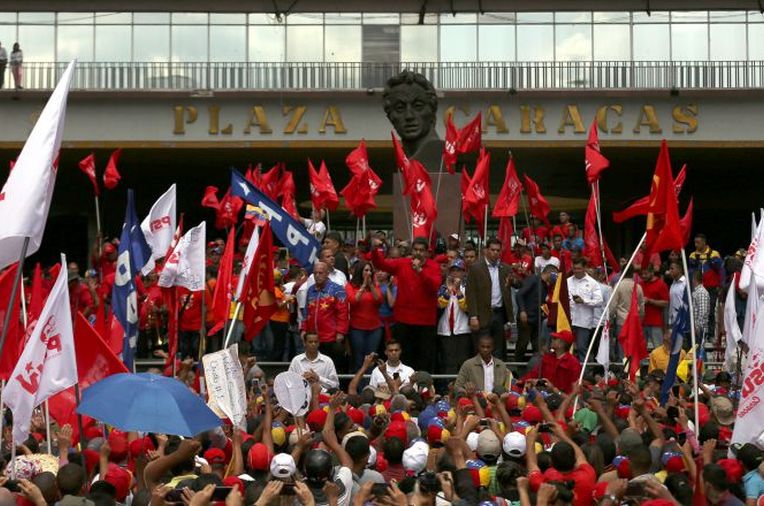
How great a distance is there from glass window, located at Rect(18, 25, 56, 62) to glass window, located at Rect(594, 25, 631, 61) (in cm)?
1402

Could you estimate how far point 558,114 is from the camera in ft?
132

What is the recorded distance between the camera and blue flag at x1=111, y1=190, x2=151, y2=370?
50.0ft

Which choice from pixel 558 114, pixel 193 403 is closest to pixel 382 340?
pixel 193 403

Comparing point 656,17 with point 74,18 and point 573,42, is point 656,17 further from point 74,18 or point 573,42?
point 74,18

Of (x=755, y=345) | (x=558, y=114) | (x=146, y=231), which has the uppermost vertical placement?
(x=558, y=114)

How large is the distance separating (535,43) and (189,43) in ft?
29.3

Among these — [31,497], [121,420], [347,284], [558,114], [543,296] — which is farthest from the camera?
[558,114]

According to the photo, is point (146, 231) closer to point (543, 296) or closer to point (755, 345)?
point (543, 296)

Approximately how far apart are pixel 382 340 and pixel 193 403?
9006 mm

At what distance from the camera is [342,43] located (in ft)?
137

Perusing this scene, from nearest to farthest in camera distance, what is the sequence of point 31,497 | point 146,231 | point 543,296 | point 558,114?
1. point 31,497
2. point 146,231
3. point 543,296
4. point 558,114

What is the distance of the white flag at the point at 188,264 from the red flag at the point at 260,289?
619 millimetres

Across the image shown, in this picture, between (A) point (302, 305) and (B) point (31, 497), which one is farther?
(A) point (302, 305)

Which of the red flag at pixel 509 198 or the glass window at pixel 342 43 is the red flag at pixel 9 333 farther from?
the glass window at pixel 342 43
